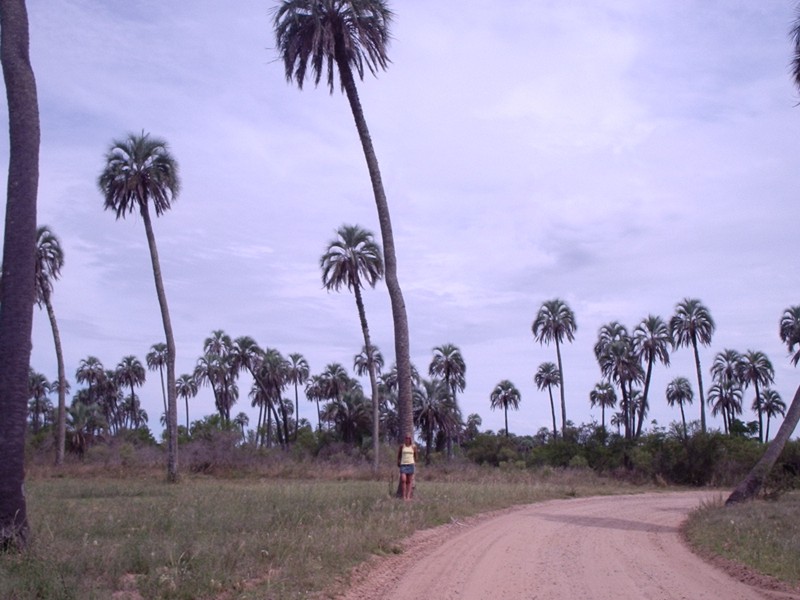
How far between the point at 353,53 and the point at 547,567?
16.2 m

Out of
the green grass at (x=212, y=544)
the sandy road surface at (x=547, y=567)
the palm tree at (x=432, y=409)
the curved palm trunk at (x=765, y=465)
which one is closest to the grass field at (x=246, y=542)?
the green grass at (x=212, y=544)

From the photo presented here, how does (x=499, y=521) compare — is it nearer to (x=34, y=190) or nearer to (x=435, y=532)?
(x=435, y=532)

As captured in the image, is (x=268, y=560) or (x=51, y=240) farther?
(x=51, y=240)

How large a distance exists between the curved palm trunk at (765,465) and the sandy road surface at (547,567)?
15.1 ft

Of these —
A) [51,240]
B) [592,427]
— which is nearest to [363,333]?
[51,240]

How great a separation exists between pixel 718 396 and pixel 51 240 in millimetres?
65031

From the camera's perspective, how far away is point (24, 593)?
8125mm

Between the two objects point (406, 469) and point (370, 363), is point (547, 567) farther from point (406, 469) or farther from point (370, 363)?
point (370, 363)

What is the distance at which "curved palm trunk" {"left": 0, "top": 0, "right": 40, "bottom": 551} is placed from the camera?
10.8 meters

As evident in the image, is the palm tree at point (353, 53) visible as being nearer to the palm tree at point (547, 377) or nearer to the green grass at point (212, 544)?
the green grass at point (212, 544)

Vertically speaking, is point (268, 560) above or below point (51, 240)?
below

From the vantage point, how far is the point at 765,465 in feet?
74.5

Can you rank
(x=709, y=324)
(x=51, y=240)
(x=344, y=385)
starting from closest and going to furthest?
(x=51, y=240)
(x=709, y=324)
(x=344, y=385)

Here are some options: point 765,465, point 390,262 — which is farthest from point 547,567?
point 765,465
